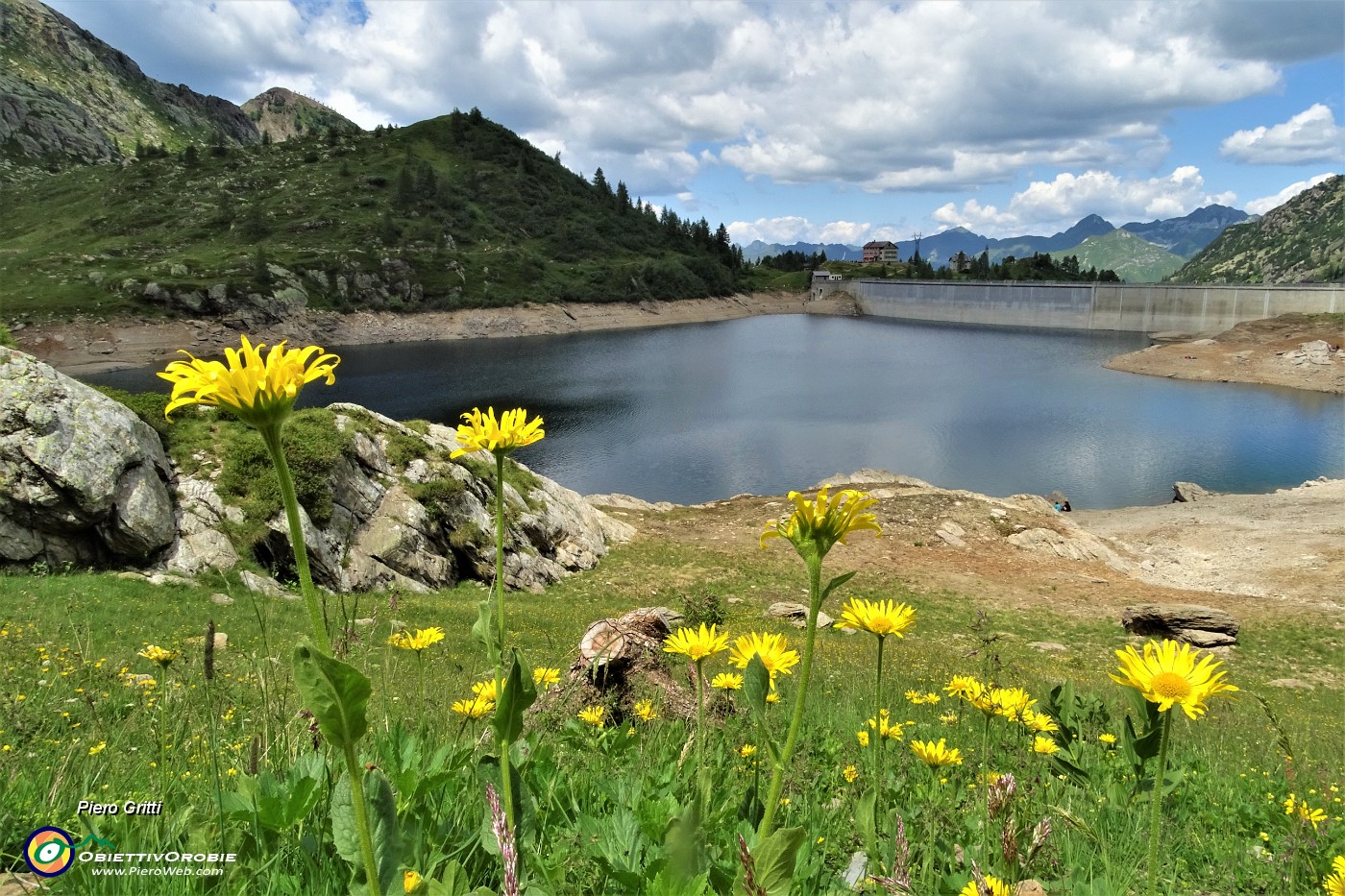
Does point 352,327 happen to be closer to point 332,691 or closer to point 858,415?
point 858,415

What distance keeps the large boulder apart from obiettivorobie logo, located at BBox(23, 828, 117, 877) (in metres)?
18.2

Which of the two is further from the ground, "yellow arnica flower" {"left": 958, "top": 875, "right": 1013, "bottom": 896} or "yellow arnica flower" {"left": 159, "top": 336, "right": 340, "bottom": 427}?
"yellow arnica flower" {"left": 159, "top": 336, "right": 340, "bottom": 427}

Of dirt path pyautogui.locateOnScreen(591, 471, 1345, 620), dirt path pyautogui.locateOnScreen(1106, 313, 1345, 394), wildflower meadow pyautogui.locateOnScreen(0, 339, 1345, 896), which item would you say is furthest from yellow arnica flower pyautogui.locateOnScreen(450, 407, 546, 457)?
dirt path pyautogui.locateOnScreen(1106, 313, 1345, 394)

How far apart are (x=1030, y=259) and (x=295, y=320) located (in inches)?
6293

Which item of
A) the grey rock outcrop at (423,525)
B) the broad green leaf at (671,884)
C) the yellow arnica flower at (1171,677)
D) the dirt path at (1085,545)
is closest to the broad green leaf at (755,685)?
the broad green leaf at (671,884)

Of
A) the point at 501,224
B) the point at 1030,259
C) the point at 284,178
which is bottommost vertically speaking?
the point at 1030,259

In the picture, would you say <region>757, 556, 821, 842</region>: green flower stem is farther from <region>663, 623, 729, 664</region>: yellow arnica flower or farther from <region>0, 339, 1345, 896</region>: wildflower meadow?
<region>663, 623, 729, 664</region>: yellow arnica flower

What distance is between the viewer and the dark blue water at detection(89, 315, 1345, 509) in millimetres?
46281

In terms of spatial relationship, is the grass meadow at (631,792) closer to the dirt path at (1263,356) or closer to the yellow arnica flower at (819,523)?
the yellow arnica flower at (819,523)

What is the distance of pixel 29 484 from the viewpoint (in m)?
15.6

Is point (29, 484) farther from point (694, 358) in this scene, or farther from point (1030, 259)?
point (1030, 259)

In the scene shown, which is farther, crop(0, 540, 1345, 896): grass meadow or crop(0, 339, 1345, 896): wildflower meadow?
crop(0, 540, 1345, 896): grass meadow

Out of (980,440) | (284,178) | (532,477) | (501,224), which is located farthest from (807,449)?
(284,178)

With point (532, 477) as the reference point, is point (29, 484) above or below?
above
